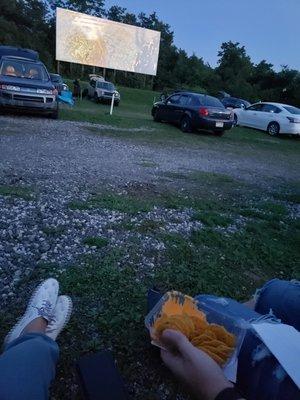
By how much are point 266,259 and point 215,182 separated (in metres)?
3.05

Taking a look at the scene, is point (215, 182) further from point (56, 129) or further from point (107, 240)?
point (56, 129)

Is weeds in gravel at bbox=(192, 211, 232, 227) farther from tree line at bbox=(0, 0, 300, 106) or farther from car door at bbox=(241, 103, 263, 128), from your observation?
tree line at bbox=(0, 0, 300, 106)

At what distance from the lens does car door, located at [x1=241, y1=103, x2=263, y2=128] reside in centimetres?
1727

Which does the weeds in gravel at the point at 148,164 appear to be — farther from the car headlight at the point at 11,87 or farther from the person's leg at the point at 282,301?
the car headlight at the point at 11,87

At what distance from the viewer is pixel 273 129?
16.6 metres

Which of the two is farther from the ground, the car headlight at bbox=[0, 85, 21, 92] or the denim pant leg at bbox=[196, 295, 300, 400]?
the car headlight at bbox=[0, 85, 21, 92]

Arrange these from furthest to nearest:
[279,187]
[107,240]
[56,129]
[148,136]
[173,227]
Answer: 1. [148,136]
2. [56,129]
3. [279,187]
4. [173,227]
5. [107,240]

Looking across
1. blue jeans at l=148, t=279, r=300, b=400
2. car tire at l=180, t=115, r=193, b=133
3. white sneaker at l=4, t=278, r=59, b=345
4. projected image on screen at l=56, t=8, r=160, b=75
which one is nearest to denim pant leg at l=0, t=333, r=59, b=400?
white sneaker at l=4, t=278, r=59, b=345

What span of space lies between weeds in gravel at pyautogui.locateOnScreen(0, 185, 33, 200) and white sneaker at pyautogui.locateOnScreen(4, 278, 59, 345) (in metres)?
2.25

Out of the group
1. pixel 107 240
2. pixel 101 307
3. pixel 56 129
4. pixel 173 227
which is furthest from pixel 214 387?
pixel 56 129

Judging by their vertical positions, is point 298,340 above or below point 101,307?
above

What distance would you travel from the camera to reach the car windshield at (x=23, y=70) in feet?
39.0

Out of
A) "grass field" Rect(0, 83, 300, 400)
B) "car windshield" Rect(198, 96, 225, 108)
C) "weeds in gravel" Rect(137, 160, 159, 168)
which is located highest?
"car windshield" Rect(198, 96, 225, 108)

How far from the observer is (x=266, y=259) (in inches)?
150
